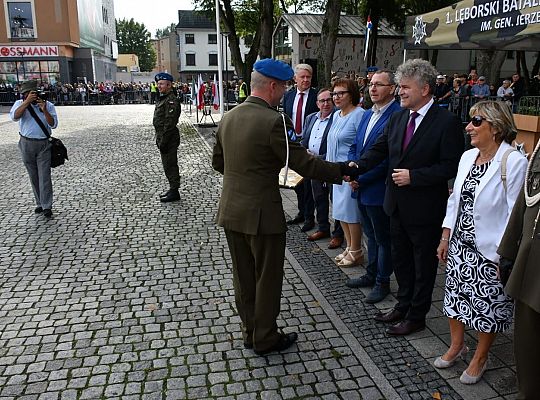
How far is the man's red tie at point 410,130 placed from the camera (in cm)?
370

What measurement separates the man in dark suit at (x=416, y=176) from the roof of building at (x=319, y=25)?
1060 inches

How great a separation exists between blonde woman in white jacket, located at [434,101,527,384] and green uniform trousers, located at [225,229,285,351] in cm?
120

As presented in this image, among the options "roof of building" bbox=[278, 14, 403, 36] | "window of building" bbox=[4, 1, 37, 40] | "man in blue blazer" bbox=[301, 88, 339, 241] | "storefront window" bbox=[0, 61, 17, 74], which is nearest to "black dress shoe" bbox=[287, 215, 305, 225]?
"man in blue blazer" bbox=[301, 88, 339, 241]

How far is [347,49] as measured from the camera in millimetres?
30875

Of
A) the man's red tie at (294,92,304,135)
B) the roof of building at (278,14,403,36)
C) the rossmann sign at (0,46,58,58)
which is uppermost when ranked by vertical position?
the roof of building at (278,14,403,36)

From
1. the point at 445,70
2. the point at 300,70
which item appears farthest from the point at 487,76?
the point at 300,70

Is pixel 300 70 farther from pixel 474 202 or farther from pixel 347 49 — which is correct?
pixel 347 49

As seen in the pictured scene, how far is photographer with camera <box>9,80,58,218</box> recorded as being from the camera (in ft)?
23.1

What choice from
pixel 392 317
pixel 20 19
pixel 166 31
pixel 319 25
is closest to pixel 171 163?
pixel 392 317

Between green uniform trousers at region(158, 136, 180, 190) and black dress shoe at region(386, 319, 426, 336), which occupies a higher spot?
green uniform trousers at region(158, 136, 180, 190)

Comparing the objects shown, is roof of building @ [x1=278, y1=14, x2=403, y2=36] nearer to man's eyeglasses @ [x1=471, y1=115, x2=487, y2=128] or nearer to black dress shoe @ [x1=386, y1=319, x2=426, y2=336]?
black dress shoe @ [x1=386, y1=319, x2=426, y2=336]

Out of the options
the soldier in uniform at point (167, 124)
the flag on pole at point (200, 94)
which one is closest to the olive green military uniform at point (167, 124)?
the soldier in uniform at point (167, 124)

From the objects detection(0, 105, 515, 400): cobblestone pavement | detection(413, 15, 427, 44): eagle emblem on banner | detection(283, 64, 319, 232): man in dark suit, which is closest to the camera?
detection(0, 105, 515, 400): cobblestone pavement

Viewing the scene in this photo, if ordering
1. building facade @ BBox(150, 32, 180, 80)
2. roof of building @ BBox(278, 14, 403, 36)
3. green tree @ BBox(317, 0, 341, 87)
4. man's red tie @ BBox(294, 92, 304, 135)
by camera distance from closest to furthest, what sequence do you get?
man's red tie @ BBox(294, 92, 304, 135)
green tree @ BBox(317, 0, 341, 87)
roof of building @ BBox(278, 14, 403, 36)
building facade @ BBox(150, 32, 180, 80)
